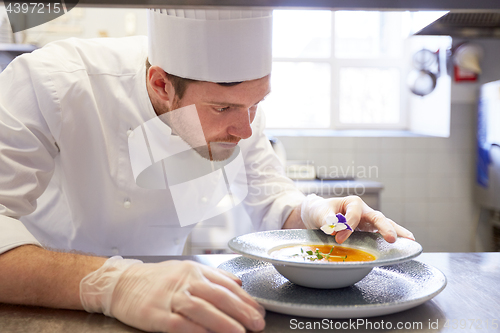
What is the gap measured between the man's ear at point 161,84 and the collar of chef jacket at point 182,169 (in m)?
0.06

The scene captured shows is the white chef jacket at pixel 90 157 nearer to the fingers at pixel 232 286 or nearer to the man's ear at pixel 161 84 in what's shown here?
the man's ear at pixel 161 84

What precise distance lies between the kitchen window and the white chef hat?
2725mm

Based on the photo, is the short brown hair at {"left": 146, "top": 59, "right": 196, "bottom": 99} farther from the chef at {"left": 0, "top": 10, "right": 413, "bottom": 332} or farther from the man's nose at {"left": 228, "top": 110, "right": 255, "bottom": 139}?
the man's nose at {"left": 228, "top": 110, "right": 255, "bottom": 139}

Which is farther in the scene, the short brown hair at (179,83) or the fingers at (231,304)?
the short brown hair at (179,83)

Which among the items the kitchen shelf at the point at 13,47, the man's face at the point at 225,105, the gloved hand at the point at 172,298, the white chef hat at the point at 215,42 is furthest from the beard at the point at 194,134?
the kitchen shelf at the point at 13,47

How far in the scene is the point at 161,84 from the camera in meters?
1.25

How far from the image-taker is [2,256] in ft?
2.65

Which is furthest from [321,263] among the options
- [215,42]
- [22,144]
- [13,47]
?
[13,47]

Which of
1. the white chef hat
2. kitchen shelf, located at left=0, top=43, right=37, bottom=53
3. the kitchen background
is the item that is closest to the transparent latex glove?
the white chef hat

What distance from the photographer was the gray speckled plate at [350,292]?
67 cm

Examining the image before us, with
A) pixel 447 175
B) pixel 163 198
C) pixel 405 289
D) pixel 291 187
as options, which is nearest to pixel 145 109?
pixel 163 198

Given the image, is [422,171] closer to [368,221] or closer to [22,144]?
[368,221]

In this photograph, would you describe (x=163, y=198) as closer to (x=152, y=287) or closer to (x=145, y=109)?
(x=145, y=109)

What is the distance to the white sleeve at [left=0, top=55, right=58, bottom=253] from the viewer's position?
96 centimetres
